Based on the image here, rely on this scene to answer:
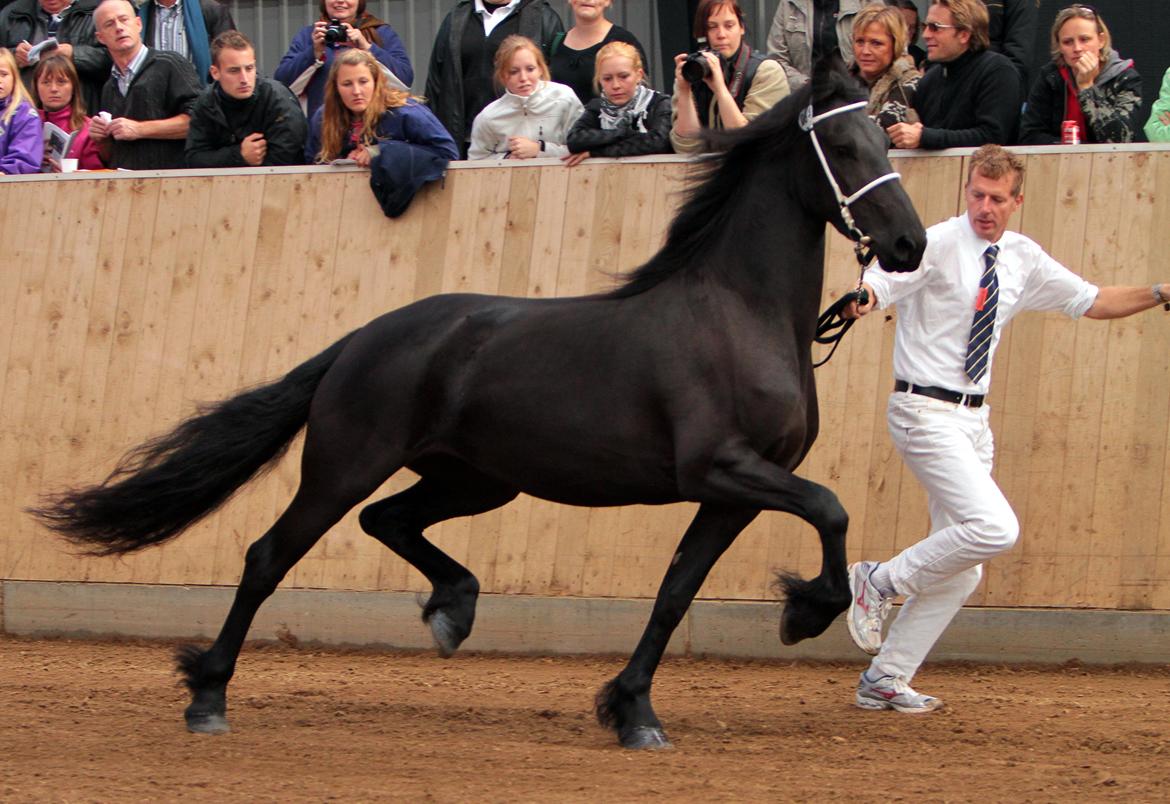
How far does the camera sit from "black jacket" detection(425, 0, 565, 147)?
9.41 meters

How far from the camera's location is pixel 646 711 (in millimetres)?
5570

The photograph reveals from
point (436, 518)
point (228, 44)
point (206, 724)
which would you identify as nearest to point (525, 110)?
point (228, 44)

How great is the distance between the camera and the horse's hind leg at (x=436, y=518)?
243 inches

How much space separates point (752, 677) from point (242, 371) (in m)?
3.22

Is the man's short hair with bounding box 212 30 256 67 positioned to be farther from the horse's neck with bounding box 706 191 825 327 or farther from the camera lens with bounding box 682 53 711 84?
the horse's neck with bounding box 706 191 825 327

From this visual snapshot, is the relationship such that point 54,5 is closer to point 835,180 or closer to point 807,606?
point 835,180

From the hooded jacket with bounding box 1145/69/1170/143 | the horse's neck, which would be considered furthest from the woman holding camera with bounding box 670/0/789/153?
the horse's neck

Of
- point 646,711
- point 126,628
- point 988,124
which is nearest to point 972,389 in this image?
point 646,711

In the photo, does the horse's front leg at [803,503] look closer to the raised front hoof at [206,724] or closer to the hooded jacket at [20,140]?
the raised front hoof at [206,724]

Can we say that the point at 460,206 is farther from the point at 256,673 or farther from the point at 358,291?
the point at 256,673

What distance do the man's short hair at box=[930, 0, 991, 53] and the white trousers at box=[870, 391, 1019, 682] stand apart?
2.53 m

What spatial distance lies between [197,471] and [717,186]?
2.35 meters

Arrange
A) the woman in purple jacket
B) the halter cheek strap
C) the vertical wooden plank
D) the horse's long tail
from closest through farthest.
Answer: the halter cheek strap, the horse's long tail, the vertical wooden plank, the woman in purple jacket

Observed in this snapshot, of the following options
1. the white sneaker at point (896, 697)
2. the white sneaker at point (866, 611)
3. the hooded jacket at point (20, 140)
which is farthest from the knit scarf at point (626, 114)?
the hooded jacket at point (20, 140)
